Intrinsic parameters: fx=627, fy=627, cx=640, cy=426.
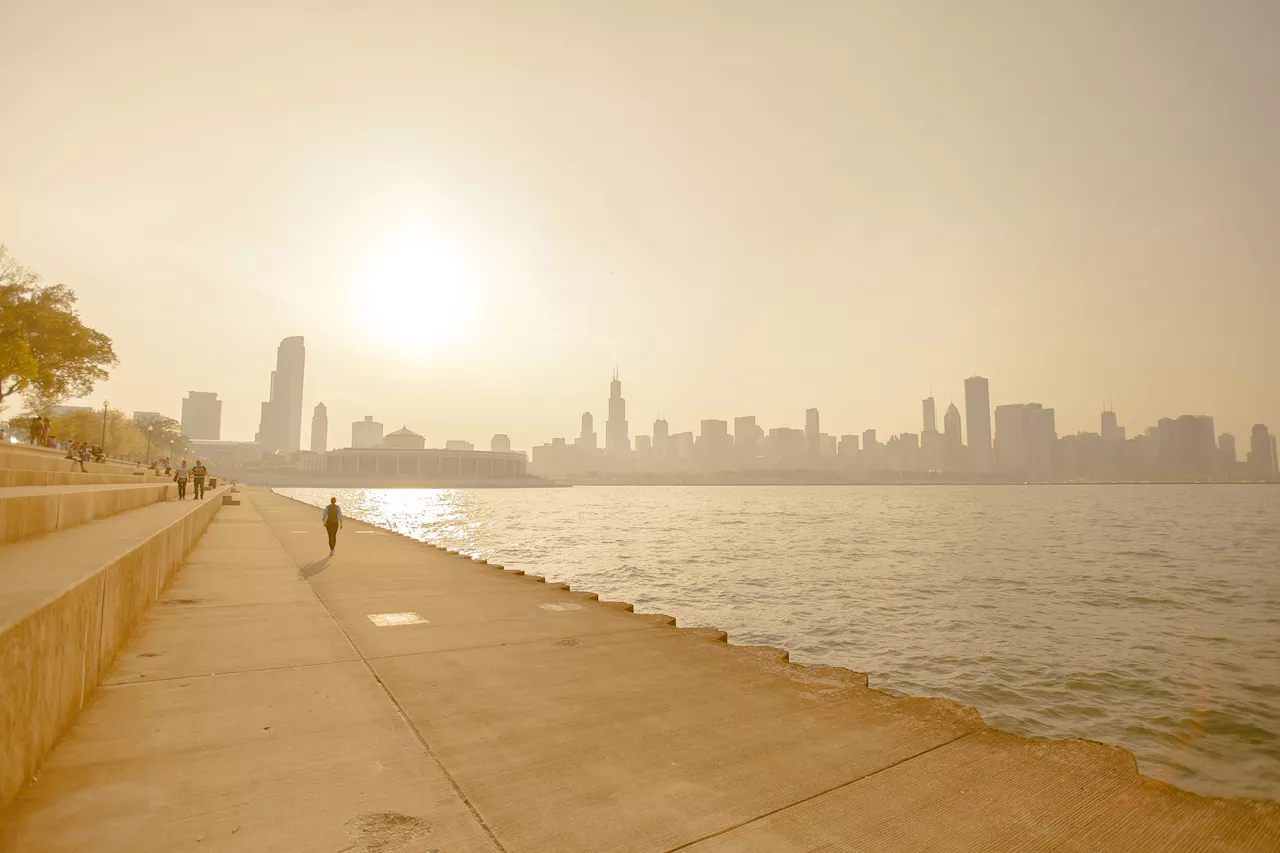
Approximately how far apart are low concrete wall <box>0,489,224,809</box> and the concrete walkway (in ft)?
0.70

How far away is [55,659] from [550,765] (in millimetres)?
3751

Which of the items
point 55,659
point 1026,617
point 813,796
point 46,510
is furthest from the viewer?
point 1026,617

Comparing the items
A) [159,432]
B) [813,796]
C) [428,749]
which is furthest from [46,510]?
[159,432]

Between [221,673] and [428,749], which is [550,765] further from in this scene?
[221,673]

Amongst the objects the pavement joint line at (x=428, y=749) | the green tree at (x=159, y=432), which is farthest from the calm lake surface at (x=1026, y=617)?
the green tree at (x=159, y=432)

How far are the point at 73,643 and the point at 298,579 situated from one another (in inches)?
404

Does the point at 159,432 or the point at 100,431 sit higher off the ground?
the point at 159,432

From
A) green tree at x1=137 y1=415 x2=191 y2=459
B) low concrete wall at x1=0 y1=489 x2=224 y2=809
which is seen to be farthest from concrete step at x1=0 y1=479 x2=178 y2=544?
green tree at x1=137 y1=415 x2=191 y2=459

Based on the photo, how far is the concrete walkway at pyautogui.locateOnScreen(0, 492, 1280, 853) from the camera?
3900 millimetres

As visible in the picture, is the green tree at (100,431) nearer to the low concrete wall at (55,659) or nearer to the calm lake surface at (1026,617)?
the calm lake surface at (1026,617)

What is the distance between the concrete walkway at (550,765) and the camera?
154 inches

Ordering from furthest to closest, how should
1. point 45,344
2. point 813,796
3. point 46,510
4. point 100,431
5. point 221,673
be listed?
point 100,431
point 45,344
point 46,510
point 221,673
point 813,796

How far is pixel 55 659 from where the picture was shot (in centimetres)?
464

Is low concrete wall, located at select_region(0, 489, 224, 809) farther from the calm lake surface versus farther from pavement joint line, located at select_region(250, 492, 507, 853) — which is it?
the calm lake surface
